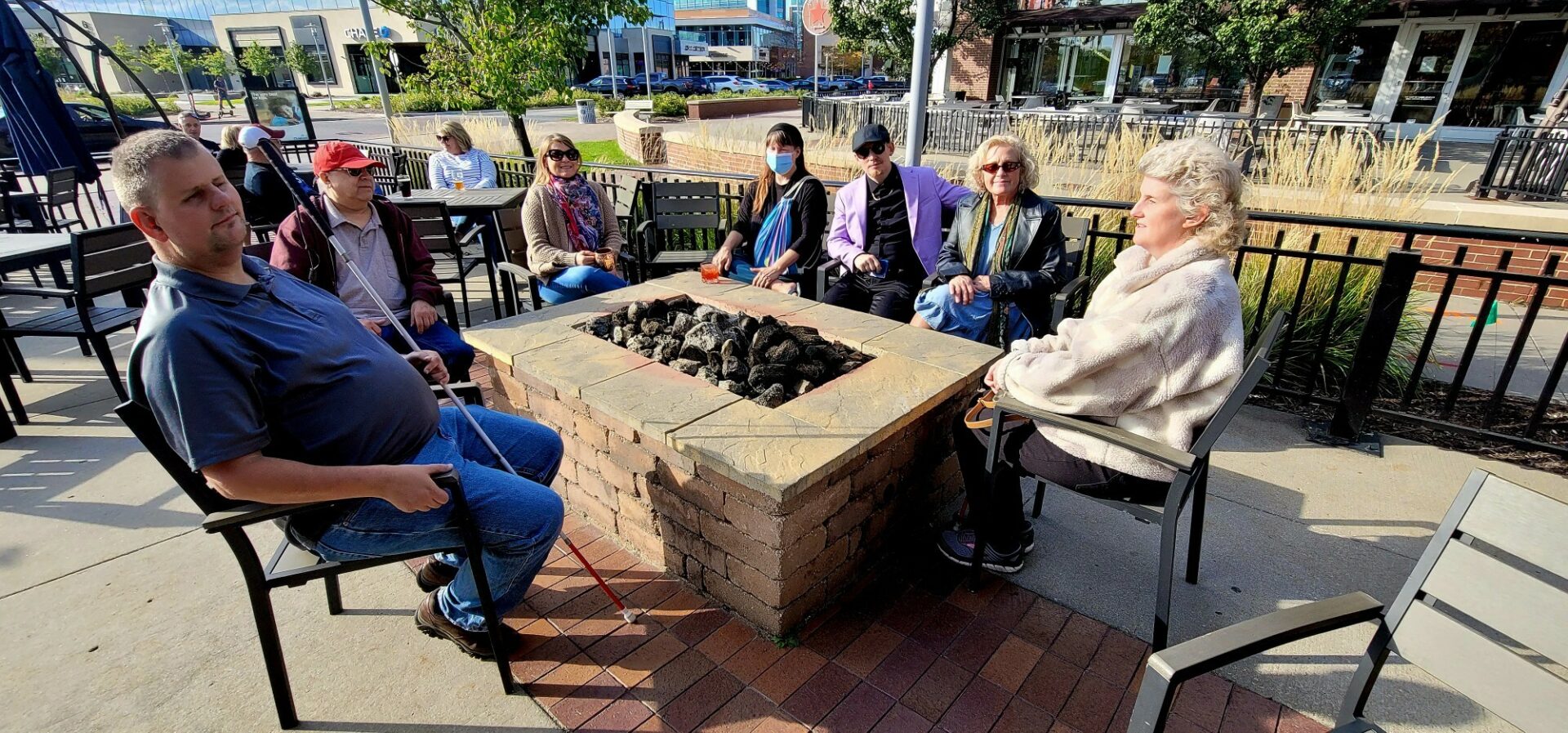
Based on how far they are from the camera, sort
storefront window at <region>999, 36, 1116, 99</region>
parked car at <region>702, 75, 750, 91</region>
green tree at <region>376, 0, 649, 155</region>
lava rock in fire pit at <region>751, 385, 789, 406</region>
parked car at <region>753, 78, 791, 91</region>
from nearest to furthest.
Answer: lava rock in fire pit at <region>751, 385, 789, 406</region>
green tree at <region>376, 0, 649, 155</region>
storefront window at <region>999, 36, 1116, 99</region>
parked car at <region>702, 75, 750, 91</region>
parked car at <region>753, 78, 791, 91</region>

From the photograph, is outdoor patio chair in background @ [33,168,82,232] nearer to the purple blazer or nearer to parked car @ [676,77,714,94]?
the purple blazer

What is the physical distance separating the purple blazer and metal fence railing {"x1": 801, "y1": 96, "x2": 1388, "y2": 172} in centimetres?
280

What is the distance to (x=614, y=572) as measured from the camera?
8.02 feet

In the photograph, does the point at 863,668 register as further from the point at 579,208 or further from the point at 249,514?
the point at 579,208

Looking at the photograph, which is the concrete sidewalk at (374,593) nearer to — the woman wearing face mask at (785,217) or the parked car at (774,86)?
the woman wearing face mask at (785,217)

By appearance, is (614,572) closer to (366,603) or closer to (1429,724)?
(366,603)

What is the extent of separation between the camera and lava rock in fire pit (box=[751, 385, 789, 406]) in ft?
7.83

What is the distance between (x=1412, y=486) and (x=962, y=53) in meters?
22.1

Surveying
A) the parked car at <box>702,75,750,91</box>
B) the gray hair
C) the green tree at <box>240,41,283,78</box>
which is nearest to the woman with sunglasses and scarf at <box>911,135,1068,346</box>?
the gray hair

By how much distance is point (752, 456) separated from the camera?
1966mm

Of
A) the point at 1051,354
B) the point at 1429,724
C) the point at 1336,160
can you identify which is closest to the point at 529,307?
the point at 1051,354

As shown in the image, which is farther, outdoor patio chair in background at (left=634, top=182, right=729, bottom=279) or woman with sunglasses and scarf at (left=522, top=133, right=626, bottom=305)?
outdoor patio chair in background at (left=634, top=182, right=729, bottom=279)

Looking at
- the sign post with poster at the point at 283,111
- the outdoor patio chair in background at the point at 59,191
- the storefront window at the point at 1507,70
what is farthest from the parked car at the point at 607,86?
the storefront window at the point at 1507,70

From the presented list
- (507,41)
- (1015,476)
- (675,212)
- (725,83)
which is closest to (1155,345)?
(1015,476)
